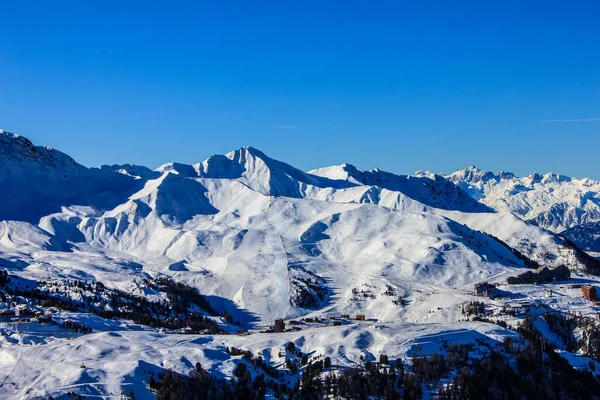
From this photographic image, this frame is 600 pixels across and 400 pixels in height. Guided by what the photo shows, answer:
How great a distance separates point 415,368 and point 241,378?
3458cm

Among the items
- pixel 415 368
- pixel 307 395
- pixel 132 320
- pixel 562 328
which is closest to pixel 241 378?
pixel 307 395

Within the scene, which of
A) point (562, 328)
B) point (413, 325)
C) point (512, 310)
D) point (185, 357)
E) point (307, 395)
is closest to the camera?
point (307, 395)

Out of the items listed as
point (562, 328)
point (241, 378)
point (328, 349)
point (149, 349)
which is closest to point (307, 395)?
point (241, 378)

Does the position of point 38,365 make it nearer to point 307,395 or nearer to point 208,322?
point 307,395

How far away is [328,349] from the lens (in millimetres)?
147250

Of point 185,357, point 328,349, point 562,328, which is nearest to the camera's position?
point 185,357

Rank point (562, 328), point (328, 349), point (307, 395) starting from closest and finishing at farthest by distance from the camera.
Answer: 1. point (307, 395)
2. point (328, 349)
3. point (562, 328)

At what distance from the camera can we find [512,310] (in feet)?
648

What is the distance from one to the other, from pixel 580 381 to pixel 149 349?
8836 centimetres

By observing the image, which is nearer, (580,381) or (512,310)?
(580,381)

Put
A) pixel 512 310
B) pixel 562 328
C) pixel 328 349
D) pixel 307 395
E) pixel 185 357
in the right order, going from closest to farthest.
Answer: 1. pixel 307 395
2. pixel 185 357
3. pixel 328 349
4. pixel 562 328
5. pixel 512 310

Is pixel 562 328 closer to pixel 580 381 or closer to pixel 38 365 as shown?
pixel 580 381

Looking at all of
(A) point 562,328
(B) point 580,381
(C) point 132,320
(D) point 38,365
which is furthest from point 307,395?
(A) point 562,328

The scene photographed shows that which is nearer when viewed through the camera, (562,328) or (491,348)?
(491,348)
